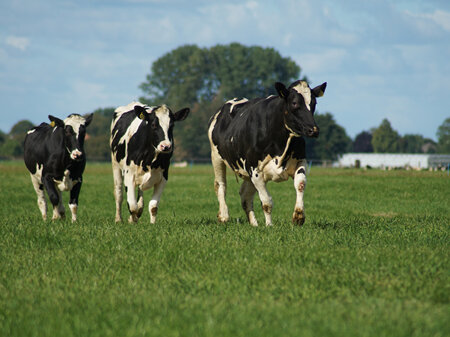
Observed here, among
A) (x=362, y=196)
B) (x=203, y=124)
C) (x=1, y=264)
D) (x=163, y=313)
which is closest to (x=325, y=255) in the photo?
(x=163, y=313)

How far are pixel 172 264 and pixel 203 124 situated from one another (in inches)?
3755

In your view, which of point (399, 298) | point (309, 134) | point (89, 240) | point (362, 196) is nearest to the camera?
point (399, 298)

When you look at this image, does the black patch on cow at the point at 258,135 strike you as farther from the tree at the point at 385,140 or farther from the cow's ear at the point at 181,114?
the tree at the point at 385,140

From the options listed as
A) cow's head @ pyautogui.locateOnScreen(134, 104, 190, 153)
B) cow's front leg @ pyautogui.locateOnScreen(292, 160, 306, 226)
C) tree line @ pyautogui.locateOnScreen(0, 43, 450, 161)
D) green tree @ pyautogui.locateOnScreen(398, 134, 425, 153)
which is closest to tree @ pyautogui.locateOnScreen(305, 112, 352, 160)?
tree line @ pyautogui.locateOnScreen(0, 43, 450, 161)

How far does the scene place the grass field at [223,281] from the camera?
510cm

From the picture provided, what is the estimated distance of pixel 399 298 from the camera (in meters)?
5.80

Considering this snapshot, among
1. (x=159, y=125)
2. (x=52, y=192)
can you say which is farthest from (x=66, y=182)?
(x=159, y=125)

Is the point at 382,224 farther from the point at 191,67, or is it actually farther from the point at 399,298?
the point at 191,67

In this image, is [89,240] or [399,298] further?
[89,240]

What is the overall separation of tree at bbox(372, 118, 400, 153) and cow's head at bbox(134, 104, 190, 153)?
122m

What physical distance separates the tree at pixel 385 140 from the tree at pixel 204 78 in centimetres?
3005

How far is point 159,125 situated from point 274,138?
232 centimetres

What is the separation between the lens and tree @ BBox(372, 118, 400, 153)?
426ft

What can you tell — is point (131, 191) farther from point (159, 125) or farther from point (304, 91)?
point (304, 91)
